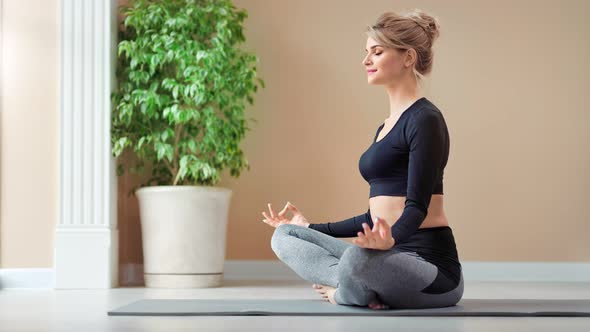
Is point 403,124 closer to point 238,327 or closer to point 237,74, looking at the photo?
point 238,327

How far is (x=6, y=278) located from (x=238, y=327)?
7.12ft

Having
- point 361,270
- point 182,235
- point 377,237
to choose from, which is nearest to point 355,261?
point 361,270

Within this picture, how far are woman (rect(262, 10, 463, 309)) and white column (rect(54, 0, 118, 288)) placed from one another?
154cm

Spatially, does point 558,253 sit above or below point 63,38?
below

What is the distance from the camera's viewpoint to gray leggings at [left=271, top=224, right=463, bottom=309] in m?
2.45

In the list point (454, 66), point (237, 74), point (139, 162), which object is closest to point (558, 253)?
point (454, 66)

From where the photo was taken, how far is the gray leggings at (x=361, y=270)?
245 cm

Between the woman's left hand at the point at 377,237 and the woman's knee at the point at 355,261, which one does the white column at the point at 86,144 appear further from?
the woman's left hand at the point at 377,237

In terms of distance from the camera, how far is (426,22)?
2717 millimetres

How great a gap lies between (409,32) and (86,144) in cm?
201

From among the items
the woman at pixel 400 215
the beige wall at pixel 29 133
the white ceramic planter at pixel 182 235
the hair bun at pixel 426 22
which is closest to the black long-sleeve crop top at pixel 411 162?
the woman at pixel 400 215

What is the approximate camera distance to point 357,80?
489cm

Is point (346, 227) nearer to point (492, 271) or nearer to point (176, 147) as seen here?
point (176, 147)

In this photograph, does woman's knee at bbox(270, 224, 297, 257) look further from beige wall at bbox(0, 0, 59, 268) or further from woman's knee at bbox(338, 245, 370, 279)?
beige wall at bbox(0, 0, 59, 268)
